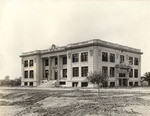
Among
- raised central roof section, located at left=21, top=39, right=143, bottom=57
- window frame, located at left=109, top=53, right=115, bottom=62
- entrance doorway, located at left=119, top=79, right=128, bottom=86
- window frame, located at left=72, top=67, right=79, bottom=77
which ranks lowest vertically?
entrance doorway, located at left=119, top=79, right=128, bottom=86

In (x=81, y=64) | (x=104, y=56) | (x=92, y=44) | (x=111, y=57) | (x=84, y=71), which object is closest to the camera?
(x=92, y=44)

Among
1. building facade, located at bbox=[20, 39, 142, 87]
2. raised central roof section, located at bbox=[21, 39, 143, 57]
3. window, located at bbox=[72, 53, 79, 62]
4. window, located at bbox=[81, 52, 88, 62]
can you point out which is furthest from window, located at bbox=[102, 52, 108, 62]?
window, located at bbox=[72, 53, 79, 62]

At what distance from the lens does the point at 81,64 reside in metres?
42.5

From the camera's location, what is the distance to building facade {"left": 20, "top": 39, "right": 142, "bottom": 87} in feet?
134

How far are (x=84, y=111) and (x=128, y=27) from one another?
7.36 m

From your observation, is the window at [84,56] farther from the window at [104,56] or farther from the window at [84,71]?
the window at [104,56]

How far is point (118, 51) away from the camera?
4478 centimetres

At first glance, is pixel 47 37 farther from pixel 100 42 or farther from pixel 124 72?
pixel 124 72

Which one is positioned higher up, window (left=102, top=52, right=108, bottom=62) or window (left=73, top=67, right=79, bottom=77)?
window (left=102, top=52, right=108, bottom=62)

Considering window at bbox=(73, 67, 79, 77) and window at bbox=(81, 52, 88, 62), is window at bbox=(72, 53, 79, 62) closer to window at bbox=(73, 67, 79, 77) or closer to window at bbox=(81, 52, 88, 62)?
window at bbox=(81, 52, 88, 62)

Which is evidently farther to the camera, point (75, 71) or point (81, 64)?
point (75, 71)

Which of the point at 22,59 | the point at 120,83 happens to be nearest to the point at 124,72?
the point at 120,83

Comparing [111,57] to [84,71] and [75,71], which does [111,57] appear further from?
[75,71]

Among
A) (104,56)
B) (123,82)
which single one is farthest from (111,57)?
(123,82)
